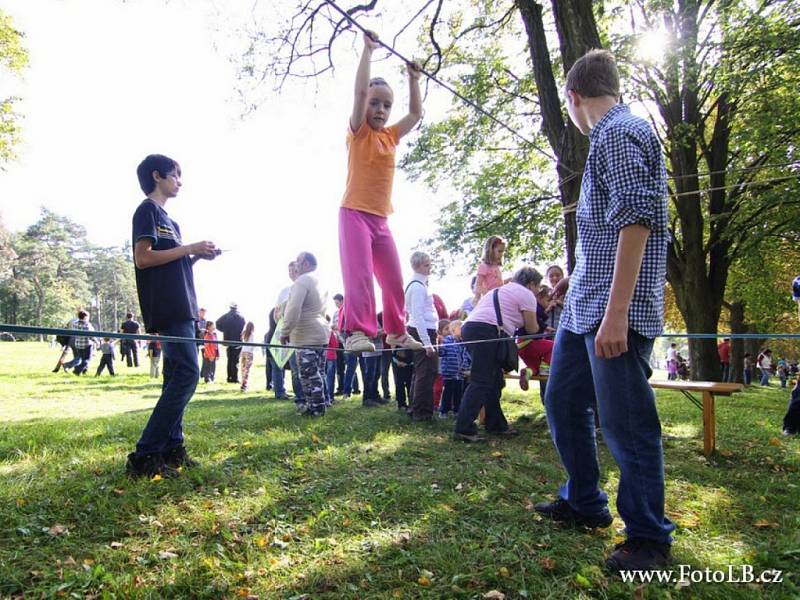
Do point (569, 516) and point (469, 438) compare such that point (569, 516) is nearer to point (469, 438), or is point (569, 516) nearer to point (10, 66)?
point (469, 438)

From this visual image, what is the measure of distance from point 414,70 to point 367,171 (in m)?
0.87

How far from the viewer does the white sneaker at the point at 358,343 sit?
131 inches

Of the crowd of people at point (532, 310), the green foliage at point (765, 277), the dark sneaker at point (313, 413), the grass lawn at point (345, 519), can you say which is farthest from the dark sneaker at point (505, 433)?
the green foliage at point (765, 277)

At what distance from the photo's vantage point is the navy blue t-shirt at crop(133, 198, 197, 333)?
3398 millimetres

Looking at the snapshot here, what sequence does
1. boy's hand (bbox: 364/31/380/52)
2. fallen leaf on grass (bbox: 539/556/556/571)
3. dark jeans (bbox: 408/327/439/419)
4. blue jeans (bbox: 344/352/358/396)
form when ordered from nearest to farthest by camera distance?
fallen leaf on grass (bbox: 539/556/556/571) < boy's hand (bbox: 364/31/380/52) < dark jeans (bbox: 408/327/439/419) < blue jeans (bbox: 344/352/358/396)

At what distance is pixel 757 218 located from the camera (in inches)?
519

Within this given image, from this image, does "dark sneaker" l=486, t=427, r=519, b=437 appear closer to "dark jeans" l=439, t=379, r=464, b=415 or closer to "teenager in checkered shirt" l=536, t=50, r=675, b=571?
"dark jeans" l=439, t=379, r=464, b=415

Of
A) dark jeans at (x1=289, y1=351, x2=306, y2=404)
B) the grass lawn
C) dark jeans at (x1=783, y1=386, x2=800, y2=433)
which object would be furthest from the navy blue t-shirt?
dark jeans at (x1=783, y1=386, x2=800, y2=433)

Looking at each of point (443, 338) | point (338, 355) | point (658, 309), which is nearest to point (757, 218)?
point (443, 338)

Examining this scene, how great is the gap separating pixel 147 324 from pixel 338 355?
6.73 meters

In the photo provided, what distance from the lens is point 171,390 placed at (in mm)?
3426

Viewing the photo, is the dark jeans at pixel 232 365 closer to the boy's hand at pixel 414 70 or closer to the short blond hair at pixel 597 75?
the boy's hand at pixel 414 70

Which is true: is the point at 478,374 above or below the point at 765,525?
above

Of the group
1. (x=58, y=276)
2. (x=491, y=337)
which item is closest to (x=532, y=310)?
(x=491, y=337)
